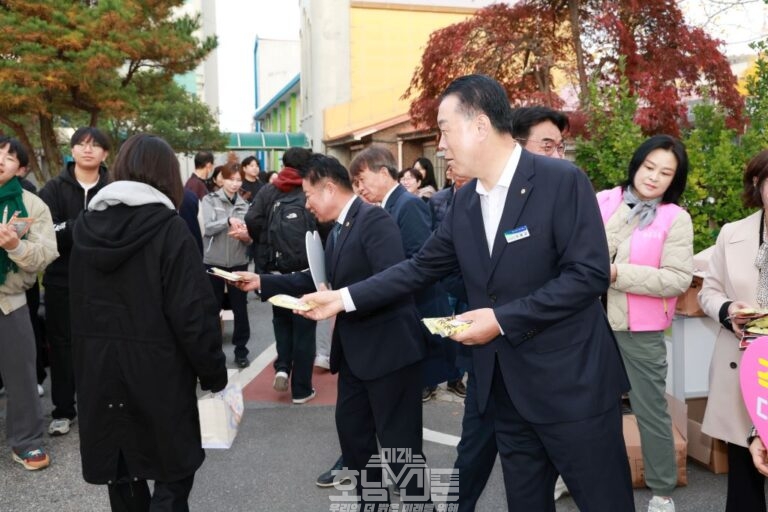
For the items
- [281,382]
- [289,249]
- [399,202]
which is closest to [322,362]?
[281,382]

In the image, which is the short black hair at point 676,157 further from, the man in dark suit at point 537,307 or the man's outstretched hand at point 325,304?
the man's outstretched hand at point 325,304

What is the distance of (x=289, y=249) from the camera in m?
5.83

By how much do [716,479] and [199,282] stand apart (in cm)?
321

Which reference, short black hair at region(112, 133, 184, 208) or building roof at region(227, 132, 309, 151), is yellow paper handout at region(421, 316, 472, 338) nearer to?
short black hair at region(112, 133, 184, 208)

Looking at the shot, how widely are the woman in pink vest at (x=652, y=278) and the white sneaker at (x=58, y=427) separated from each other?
3.82 m

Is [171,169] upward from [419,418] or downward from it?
upward

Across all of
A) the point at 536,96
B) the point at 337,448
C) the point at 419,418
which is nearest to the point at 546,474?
the point at 419,418

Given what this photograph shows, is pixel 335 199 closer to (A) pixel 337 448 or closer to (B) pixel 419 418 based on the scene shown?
(B) pixel 419 418

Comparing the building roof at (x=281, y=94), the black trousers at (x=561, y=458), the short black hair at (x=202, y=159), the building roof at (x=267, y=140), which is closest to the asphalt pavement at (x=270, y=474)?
the black trousers at (x=561, y=458)

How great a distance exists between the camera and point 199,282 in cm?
273

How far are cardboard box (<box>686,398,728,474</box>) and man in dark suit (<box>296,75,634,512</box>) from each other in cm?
201

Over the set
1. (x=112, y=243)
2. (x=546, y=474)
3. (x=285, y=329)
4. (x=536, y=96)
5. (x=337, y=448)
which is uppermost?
(x=536, y=96)

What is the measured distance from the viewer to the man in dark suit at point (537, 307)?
223 cm

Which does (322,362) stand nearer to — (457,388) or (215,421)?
(457,388)
